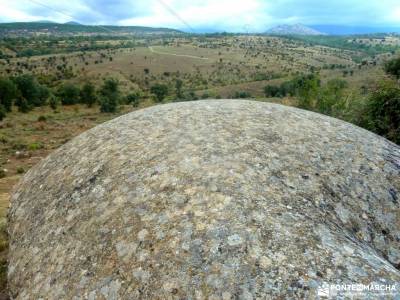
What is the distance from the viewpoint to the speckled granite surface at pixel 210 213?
398 cm

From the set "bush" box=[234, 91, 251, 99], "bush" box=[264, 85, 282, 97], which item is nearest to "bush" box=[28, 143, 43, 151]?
"bush" box=[234, 91, 251, 99]

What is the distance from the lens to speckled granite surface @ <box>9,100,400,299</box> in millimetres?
3977

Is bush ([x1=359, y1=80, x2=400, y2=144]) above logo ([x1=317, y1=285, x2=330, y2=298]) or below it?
below

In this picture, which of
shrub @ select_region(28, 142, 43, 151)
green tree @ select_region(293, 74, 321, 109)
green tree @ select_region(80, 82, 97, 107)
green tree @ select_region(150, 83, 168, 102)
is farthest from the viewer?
green tree @ select_region(150, 83, 168, 102)

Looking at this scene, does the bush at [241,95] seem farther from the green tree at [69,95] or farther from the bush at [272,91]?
the green tree at [69,95]

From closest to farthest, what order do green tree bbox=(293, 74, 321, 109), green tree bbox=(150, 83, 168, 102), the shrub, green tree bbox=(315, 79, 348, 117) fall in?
green tree bbox=(315, 79, 348, 117) < the shrub < green tree bbox=(293, 74, 321, 109) < green tree bbox=(150, 83, 168, 102)

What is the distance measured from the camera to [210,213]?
4605 millimetres

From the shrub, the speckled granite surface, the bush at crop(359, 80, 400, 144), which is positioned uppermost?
the speckled granite surface

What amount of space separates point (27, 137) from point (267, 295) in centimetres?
5336

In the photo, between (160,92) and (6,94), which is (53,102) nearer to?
(6,94)

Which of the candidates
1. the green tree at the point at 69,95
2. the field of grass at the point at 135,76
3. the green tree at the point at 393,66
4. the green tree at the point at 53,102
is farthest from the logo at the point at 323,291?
the green tree at the point at 69,95

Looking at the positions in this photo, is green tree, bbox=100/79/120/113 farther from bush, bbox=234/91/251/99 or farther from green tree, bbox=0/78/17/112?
bush, bbox=234/91/251/99

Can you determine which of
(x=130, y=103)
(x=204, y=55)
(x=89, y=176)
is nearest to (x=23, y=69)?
(x=130, y=103)

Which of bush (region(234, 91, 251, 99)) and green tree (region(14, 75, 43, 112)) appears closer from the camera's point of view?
green tree (region(14, 75, 43, 112))
